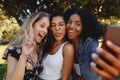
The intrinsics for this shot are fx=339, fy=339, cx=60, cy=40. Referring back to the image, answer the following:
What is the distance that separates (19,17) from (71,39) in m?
8.14

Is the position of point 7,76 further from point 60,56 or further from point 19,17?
point 19,17

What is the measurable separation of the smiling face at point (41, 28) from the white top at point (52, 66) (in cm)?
27

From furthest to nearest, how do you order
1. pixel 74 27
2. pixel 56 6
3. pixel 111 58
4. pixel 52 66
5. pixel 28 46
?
pixel 56 6 → pixel 52 66 → pixel 74 27 → pixel 28 46 → pixel 111 58

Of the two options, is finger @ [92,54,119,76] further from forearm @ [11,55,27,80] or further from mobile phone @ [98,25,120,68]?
forearm @ [11,55,27,80]

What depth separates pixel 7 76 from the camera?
12.8ft

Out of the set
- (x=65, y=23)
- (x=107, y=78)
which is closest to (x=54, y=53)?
(x=65, y=23)

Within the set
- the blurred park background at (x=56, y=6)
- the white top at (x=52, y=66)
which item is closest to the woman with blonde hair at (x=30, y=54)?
the white top at (x=52, y=66)

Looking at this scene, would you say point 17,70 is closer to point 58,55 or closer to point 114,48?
point 58,55

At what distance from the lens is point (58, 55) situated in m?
4.27

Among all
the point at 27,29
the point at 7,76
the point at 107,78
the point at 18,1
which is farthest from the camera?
the point at 18,1

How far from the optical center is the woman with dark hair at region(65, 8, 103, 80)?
13.1ft

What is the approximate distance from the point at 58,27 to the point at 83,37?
35 cm

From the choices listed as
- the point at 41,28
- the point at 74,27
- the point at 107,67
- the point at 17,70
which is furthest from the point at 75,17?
the point at 107,67

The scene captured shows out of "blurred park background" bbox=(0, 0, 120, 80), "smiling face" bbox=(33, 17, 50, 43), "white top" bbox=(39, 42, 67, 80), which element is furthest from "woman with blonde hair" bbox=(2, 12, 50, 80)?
"blurred park background" bbox=(0, 0, 120, 80)
